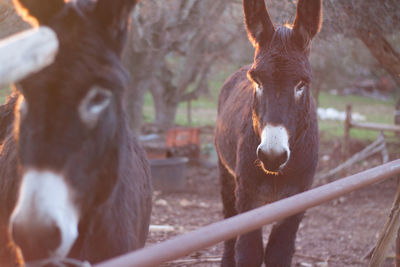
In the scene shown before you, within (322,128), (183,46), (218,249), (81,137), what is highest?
(81,137)

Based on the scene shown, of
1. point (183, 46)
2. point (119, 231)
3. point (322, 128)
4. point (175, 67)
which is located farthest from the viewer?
point (322, 128)

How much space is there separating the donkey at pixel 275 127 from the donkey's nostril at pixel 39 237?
1.80 meters

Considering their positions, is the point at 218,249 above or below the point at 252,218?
below

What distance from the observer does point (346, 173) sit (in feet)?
30.2

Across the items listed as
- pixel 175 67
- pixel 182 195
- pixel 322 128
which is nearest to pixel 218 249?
pixel 182 195

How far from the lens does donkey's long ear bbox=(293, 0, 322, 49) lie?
11.3ft

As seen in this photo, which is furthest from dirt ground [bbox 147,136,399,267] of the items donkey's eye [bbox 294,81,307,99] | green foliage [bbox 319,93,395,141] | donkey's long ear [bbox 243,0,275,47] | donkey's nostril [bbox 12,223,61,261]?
green foliage [bbox 319,93,395,141]

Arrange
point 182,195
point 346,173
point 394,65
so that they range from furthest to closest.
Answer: point 346,173 → point 182,195 → point 394,65

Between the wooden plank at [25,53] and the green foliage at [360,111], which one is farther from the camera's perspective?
the green foliage at [360,111]

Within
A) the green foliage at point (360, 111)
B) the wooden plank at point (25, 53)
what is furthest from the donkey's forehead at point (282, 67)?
the green foliage at point (360, 111)

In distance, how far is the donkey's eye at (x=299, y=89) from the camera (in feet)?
10.8

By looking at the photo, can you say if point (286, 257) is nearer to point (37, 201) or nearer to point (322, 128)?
point (37, 201)

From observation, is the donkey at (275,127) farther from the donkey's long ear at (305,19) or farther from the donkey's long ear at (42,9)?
the donkey's long ear at (42,9)

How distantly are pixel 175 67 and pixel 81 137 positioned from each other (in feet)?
45.8
